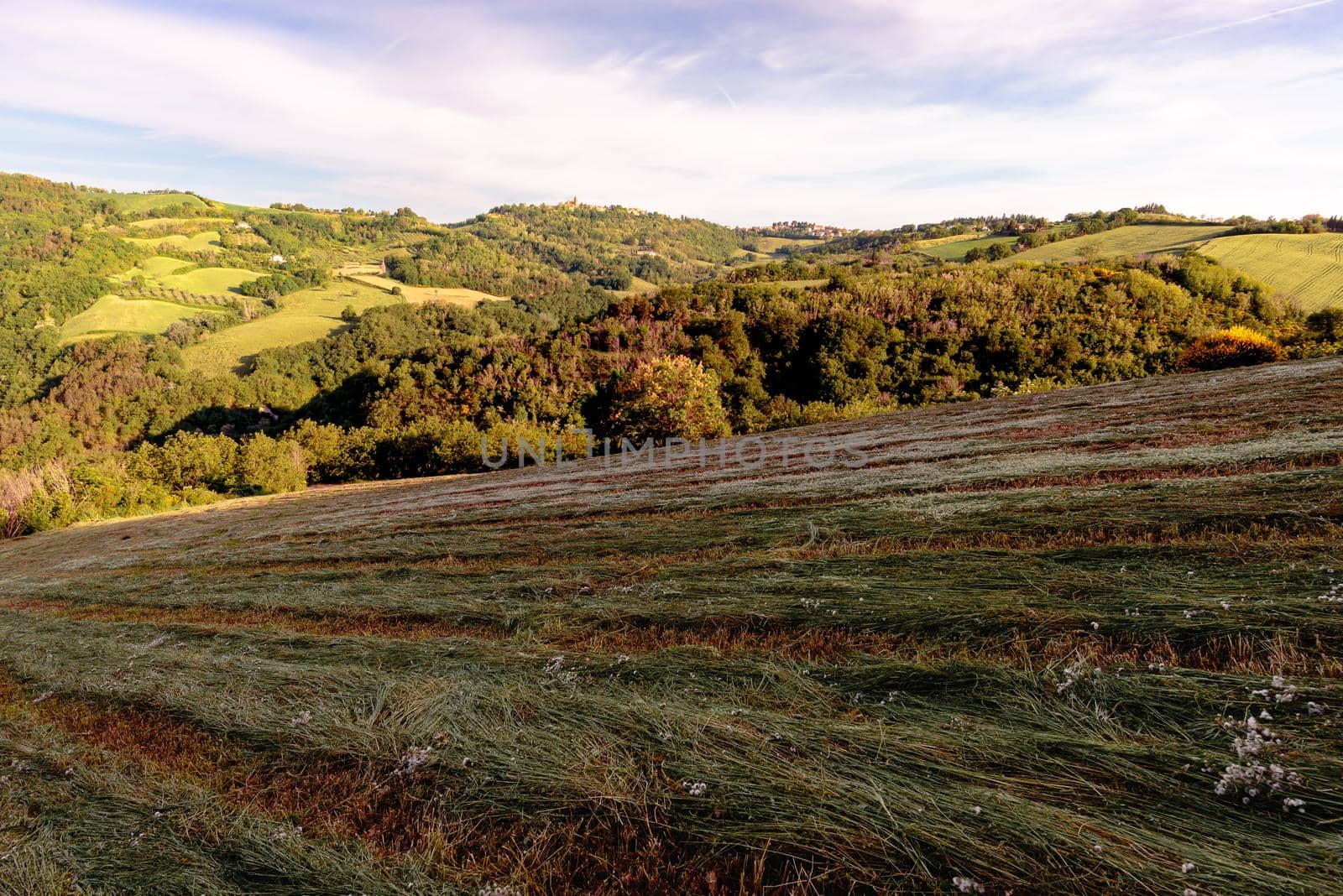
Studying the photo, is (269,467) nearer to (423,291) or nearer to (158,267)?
(423,291)

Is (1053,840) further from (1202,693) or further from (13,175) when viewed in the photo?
(13,175)

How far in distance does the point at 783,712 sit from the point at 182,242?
198077mm

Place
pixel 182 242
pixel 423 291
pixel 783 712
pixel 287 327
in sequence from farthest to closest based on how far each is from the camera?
1. pixel 182 242
2. pixel 423 291
3. pixel 287 327
4. pixel 783 712

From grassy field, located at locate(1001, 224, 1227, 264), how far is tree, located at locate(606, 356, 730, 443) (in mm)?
41217

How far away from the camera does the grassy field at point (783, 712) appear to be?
2.17 meters

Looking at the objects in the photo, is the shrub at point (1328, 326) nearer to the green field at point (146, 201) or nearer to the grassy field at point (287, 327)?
the grassy field at point (287, 327)

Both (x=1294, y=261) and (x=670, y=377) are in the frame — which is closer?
(x=670, y=377)

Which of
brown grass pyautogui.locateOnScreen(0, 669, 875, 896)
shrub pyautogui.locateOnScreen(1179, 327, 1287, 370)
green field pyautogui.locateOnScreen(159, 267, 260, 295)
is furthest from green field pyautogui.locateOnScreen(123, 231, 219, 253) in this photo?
shrub pyautogui.locateOnScreen(1179, 327, 1287, 370)

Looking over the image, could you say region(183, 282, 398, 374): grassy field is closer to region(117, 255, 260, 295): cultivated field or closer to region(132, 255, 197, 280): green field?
region(117, 255, 260, 295): cultivated field

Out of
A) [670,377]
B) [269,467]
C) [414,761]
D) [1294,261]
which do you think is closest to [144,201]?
[269,467]

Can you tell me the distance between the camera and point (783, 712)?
3.18 metres

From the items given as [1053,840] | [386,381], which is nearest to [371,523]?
[1053,840]

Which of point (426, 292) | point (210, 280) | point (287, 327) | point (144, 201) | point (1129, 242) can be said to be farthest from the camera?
point (144, 201)

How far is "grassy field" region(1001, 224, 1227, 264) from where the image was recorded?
2223 inches
